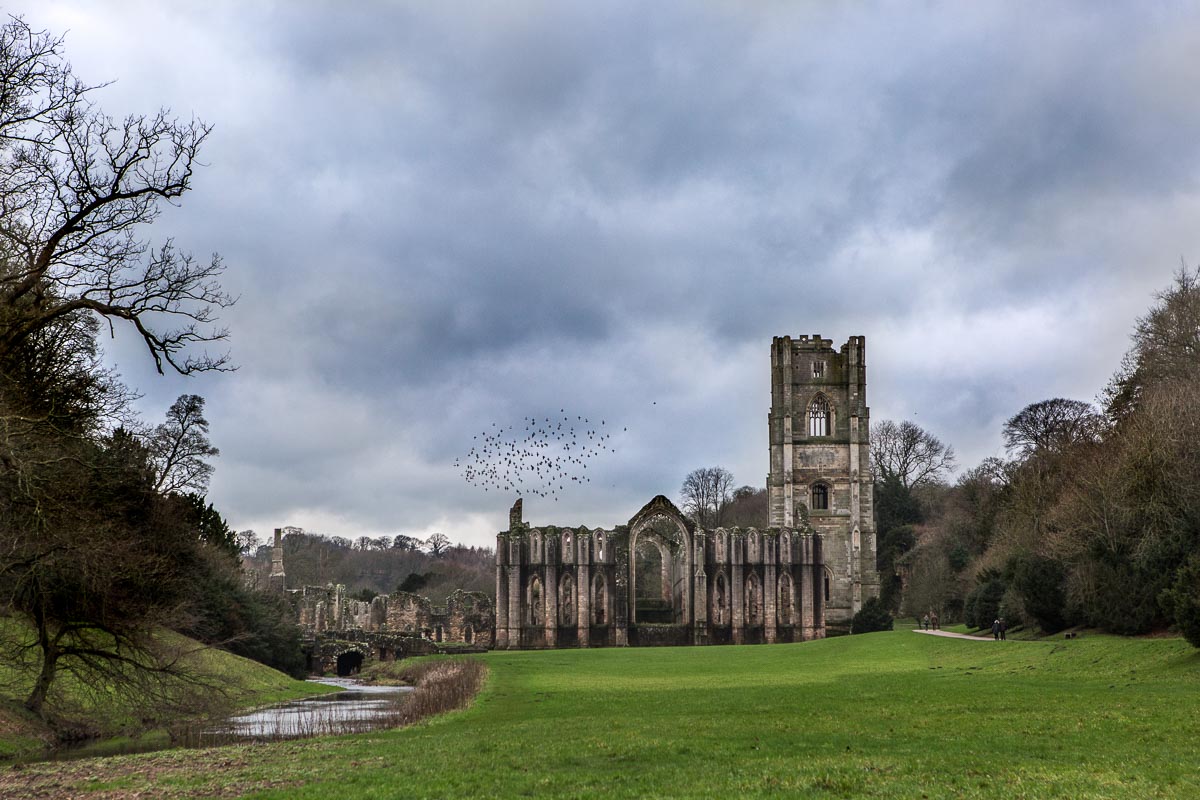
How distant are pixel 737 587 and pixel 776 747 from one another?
53074 millimetres

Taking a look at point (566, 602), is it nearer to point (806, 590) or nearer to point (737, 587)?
point (737, 587)

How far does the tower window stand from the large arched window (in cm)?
377

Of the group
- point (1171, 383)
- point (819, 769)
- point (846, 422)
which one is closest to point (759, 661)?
point (1171, 383)

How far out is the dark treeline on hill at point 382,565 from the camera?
118m

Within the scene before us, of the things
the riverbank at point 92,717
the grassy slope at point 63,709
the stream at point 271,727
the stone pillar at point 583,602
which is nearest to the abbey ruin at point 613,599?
the stone pillar at point 583,602

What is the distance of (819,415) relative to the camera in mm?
80875

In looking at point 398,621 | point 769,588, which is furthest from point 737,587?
point 398,621

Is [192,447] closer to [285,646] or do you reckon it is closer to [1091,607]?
[285,646]

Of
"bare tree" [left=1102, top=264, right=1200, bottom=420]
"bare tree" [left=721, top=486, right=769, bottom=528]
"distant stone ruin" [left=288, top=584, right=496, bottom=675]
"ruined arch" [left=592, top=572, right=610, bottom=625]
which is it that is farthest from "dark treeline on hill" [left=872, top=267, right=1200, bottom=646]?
"bare tree" [left=721, top=486, right=769, bottom=528]

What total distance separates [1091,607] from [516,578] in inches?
1441

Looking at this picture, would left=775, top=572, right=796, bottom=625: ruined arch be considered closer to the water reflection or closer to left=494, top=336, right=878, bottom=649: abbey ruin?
left=494, top=336, right=878, bottom=649: abbey ruin

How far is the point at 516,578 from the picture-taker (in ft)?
226

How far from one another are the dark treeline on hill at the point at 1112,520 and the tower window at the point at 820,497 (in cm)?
989

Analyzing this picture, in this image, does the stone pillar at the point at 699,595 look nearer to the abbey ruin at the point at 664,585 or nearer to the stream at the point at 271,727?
the abbey ruin at the point at 664,585
